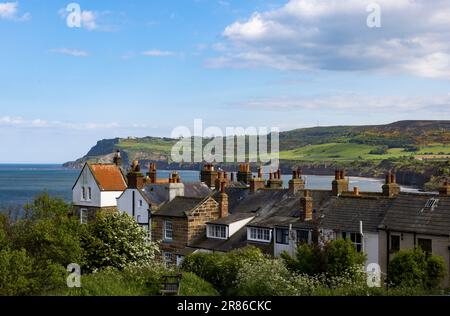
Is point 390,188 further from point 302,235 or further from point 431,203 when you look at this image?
point 302,235

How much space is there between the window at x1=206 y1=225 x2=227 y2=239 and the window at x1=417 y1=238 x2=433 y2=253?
622 inches

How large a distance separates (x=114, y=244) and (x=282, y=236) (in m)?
12.0

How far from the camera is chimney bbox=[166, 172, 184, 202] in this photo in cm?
5347

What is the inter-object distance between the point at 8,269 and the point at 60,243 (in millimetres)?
6594

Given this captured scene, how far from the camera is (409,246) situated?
38.8 m

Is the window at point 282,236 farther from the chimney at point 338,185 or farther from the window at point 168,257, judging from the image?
the window at point 168,257

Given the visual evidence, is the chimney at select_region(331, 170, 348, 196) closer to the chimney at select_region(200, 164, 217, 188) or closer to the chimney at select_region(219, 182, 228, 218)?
the chimney at select_region(219, 182, 228, 218)

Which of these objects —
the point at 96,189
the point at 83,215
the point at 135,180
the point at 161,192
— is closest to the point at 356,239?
the point at 161,192

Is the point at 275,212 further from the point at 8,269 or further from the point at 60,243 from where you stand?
the point at 8,269

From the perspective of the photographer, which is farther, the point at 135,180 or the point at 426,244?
the point at 135,180

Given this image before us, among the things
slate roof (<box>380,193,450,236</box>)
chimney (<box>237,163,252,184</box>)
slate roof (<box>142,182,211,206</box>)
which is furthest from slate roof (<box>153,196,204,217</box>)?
slate roof (<box>380,193,450,236</box>)

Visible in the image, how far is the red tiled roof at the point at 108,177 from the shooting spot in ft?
191

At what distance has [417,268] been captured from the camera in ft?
109

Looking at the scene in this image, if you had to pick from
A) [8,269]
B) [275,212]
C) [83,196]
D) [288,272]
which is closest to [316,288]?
[288,272]
